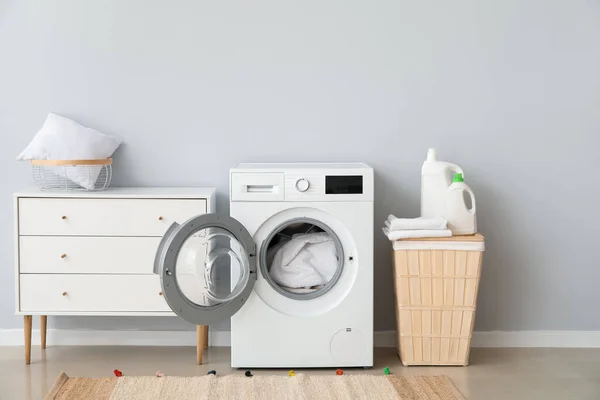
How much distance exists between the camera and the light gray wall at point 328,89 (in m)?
4.02

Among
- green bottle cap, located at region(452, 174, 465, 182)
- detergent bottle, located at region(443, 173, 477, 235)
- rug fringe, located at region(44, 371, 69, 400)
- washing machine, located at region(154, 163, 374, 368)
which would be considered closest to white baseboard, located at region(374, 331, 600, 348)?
washing machine, located at region(154, 163, 374, 368)

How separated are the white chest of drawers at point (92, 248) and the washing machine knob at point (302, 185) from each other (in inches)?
16.3

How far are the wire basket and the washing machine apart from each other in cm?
69

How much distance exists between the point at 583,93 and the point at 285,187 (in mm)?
1596

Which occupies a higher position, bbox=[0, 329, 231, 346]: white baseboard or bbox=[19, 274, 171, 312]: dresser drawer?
bbox=[19, 274, 171, 312]: dresser drawer

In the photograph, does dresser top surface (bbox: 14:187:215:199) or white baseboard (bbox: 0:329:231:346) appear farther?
white baseboard (bbox: 0:329:231:346)

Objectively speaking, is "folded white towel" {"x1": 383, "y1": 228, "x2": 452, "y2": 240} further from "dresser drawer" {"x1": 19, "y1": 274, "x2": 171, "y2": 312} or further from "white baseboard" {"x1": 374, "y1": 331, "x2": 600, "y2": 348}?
"dresser drawer" {"x1": 19, "y1": 274, "x2": 171, "y2": 312}

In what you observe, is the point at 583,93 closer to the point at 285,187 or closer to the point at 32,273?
the point at 285,187

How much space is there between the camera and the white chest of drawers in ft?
12.2

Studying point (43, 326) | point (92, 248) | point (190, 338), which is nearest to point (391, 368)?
point (190, 338)

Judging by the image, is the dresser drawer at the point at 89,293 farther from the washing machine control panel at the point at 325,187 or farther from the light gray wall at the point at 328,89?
the washing machine control panel at the point at 325,187

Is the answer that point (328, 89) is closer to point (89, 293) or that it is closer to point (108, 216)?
point (108, 216)

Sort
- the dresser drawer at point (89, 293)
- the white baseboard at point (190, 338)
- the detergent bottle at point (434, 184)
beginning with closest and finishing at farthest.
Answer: the dresser drawer at point (89, 293) < the detergent bottle at point (434, 184) < the white baseboard at point (190, 338)

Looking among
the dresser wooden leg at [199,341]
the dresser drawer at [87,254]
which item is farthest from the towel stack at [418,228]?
the dresser drawer at [87,254]
